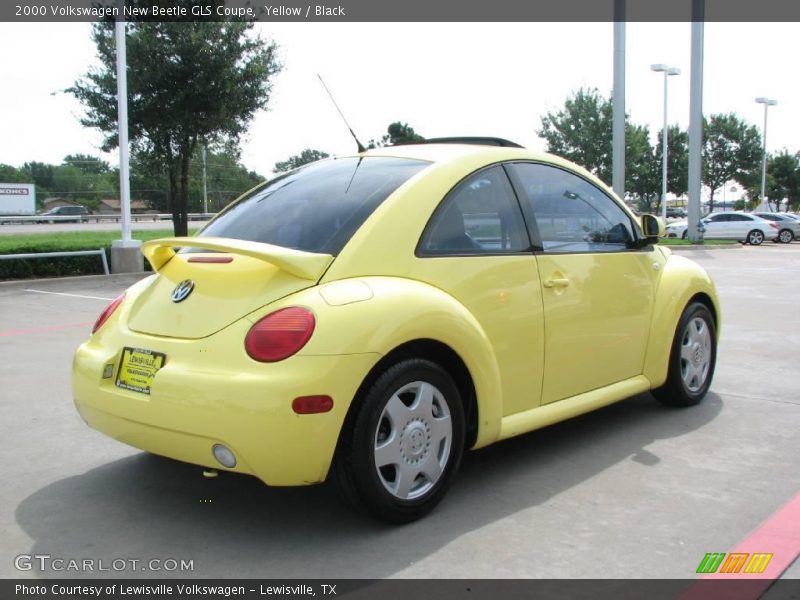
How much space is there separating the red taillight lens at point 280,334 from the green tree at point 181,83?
1778 centimetres

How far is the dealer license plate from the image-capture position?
3408 millimetres

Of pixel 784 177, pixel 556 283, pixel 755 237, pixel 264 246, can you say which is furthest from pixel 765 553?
pixel 784 177

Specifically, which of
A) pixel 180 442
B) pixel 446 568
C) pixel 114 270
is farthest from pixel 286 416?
pixel 114 270

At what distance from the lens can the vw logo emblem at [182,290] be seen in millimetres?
3623

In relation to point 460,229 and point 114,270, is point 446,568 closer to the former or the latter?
point 460,229

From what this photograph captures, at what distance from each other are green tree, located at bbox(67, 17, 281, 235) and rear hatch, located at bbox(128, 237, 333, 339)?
17.1m

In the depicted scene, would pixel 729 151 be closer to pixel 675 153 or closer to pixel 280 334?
pixel 675 153

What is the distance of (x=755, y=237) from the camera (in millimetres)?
33969

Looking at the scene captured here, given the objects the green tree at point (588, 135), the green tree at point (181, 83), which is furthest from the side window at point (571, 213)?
the green tree at point (588, 135)

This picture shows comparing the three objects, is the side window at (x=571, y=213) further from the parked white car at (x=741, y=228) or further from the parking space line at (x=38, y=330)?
the parked white car at (x=741, y=228)

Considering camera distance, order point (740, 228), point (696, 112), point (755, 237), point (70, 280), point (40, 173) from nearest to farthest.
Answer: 1. point (70, 280)
2. point (696, 112)
3. point (755, 237)
4. point (740, 228)
5. point (40, 173)

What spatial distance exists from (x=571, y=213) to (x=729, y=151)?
59.7m

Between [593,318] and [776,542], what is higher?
[593,318]

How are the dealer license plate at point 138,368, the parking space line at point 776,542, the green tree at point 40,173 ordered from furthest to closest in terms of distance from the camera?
the green tree at point 40,173, the dealer license plate at point 138,368, the parking space line at point 776,542
